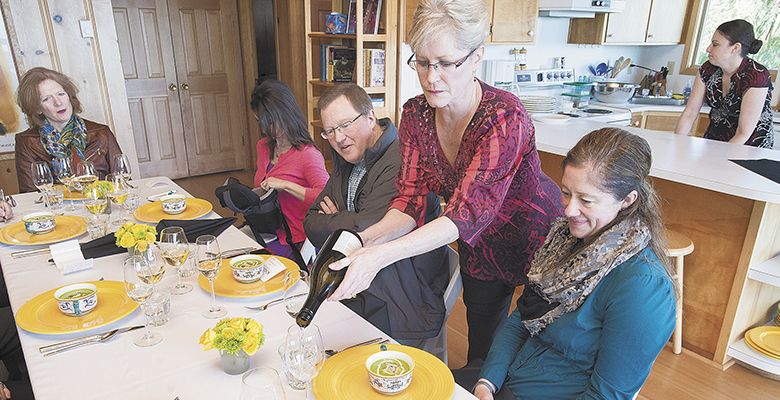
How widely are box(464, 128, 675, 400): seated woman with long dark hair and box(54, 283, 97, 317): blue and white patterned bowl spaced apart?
40.6 inches

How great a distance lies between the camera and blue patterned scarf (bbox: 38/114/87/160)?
260cm

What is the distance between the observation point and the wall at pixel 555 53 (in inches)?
161

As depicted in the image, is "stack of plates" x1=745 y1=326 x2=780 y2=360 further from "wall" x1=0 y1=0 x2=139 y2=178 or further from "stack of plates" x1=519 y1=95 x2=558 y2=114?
"wall" x1=0 y1=0 x2=139 y2=178

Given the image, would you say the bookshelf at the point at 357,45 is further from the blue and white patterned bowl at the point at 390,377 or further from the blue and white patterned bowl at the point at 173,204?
the blue and white patterned bowl at the point at 390,377

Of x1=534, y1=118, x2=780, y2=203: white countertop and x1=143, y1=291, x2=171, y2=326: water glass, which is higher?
x1=534, y1=118, x2=780, y2=203: white countertop

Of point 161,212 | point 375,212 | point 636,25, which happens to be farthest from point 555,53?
point 161,212

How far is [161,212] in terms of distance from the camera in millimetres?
2064

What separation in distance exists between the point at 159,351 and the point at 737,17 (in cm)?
584

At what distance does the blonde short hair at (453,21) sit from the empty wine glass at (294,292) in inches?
27.9

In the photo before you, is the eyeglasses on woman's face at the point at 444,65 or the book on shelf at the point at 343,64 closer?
the eyeglasses on woman's face at the point at 444,65

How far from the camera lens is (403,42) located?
383 cm

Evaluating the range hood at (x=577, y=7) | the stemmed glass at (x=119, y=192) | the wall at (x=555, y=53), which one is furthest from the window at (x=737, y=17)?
the stemmed glass at (x=119, y=192)

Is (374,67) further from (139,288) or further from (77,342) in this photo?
(77,342)

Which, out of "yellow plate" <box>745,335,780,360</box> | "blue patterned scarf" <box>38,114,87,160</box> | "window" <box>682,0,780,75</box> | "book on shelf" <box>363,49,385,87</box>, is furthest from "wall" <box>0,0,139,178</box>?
"window" <box>682,0,780,75</box>
